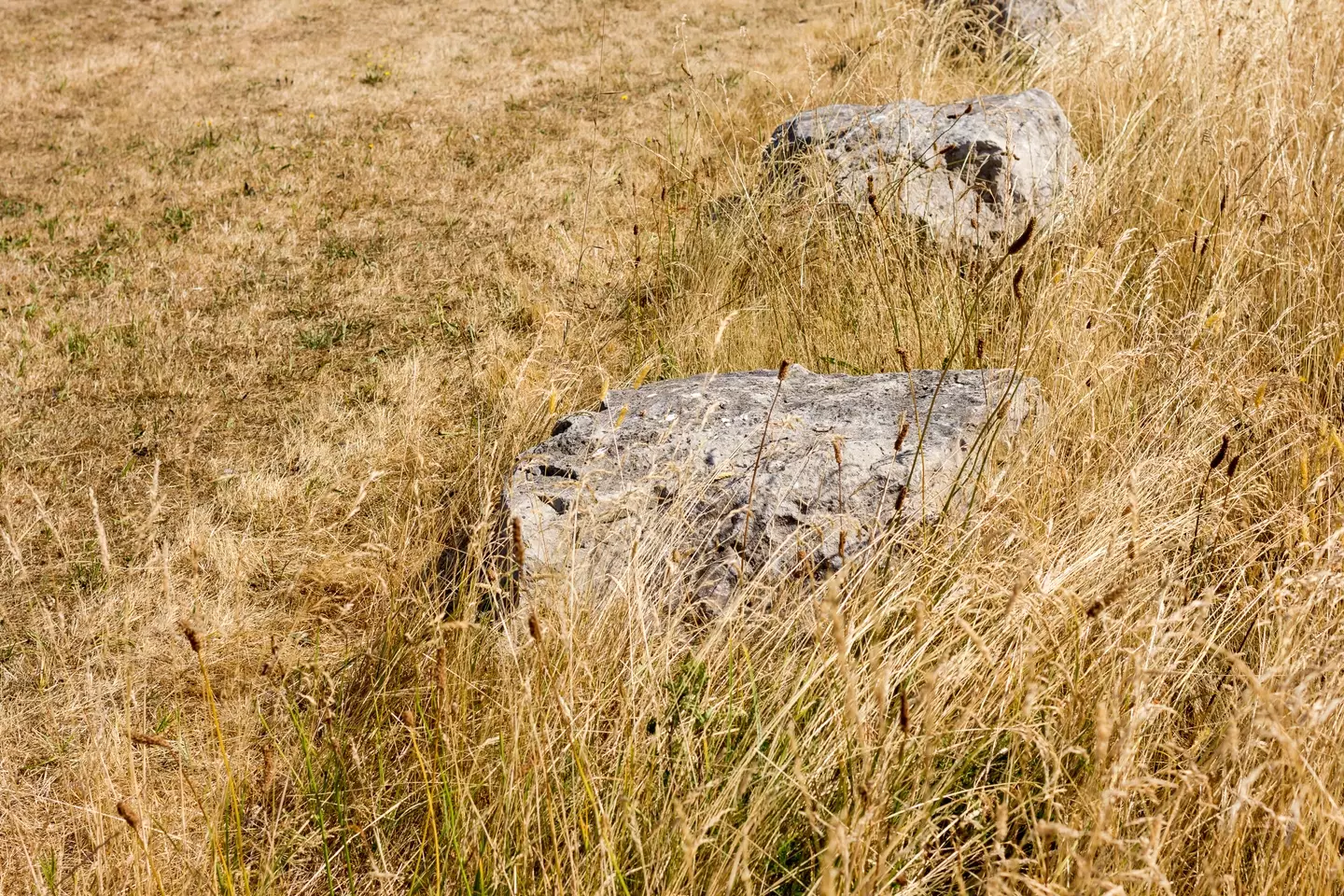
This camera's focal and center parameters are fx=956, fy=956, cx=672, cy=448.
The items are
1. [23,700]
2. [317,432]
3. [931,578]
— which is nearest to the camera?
[931,578]

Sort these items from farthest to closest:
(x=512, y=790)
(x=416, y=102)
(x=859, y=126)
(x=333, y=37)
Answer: (x=333, y=37) < (x=416, y=102) < (x=859, y=126) < (x=512, y=790)

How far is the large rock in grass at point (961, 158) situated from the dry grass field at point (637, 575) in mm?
251

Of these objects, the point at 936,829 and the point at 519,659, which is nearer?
the point at 936,829

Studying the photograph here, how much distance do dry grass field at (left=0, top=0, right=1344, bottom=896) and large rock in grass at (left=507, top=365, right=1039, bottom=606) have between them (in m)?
0.10

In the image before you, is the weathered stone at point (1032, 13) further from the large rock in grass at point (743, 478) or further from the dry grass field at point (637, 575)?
the large rock in grass at point (743, 478)

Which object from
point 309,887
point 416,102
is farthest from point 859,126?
point 416,102

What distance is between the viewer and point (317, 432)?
378 cm

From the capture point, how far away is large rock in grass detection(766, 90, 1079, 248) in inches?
153

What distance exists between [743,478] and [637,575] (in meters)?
0.53

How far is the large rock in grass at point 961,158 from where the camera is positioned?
3.89 meters

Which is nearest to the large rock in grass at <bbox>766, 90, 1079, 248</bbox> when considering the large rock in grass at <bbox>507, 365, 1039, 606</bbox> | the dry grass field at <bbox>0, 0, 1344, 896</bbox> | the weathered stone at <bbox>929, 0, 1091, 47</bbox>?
the dry grass field at <bbox>0, 0, 1344, 896</bbox>

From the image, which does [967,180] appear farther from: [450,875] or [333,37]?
[333,37]

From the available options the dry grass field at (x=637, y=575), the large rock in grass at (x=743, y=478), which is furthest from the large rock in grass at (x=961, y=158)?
the large rock in grass at (x=743, y=478)

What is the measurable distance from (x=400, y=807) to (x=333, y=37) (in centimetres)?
1015
